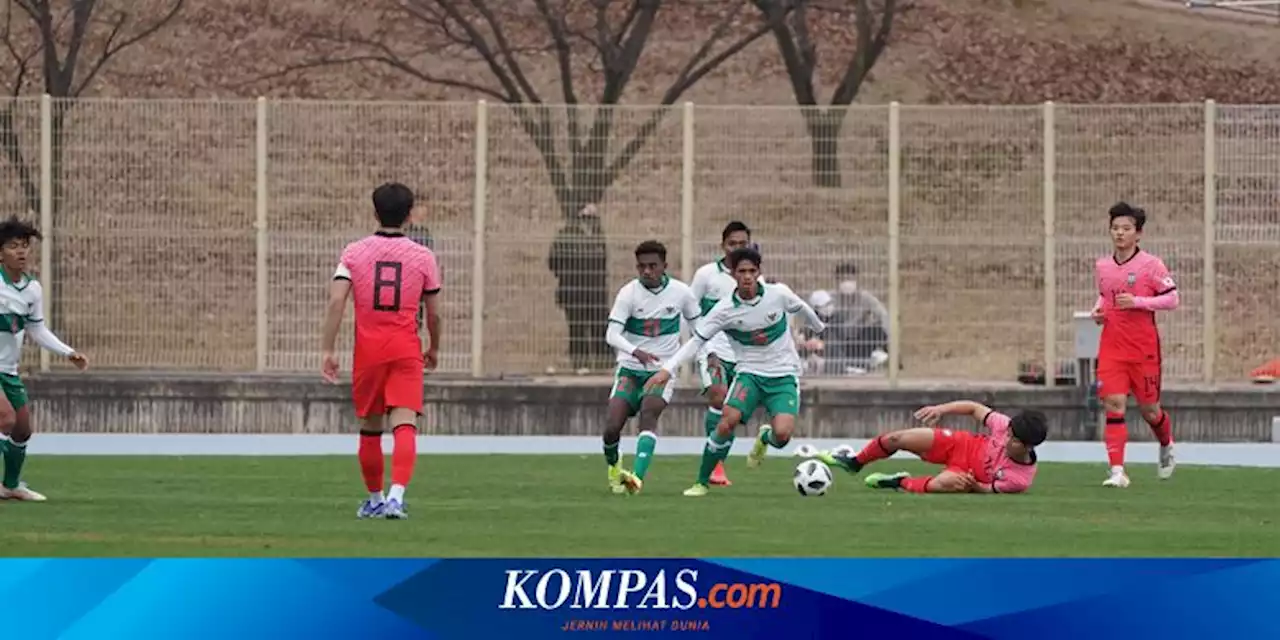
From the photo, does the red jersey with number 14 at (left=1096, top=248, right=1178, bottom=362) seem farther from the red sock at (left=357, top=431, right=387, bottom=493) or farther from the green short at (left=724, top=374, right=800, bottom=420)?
the red sock at (left=357, top=431, right=387, bottom=493)

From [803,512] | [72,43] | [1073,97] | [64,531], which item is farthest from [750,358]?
[1073,97]

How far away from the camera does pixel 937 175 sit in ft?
97.1

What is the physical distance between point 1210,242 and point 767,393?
34.6 ft

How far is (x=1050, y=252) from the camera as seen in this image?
2958cm

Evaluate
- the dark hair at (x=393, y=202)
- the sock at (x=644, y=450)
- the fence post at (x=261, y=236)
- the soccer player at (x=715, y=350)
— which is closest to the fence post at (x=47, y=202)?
the fence post at (x=261, y=236)

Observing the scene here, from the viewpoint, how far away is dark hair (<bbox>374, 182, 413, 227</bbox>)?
54.8 ft

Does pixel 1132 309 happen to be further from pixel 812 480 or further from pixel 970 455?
pixel 812 480

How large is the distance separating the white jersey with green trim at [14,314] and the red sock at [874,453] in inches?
236

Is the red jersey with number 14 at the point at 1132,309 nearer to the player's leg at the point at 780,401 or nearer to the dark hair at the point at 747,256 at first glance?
the player's leg at the point at 780,401

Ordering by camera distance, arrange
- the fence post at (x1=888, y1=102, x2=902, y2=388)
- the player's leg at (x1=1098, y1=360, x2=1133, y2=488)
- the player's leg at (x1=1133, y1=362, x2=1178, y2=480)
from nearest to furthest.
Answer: the player's leg at (x1=1098, y1=360, x2=1133, y2=488), the player's leg at (x1=1133, y1=362, x2=1178, y2=480), the fence post at (x1=888, y1=102, x2=902, y2=388)

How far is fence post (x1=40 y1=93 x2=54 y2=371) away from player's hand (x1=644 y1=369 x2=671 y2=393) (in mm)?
11109

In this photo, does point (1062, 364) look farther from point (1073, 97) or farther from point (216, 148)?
point (1073, 97)

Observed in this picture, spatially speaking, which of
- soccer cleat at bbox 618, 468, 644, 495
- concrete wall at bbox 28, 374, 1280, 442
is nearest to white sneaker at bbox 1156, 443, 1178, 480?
soccer cleat at bbox 618, 468, 644, 495

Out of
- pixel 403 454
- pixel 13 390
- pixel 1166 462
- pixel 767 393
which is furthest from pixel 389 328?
pixel 1166 462
